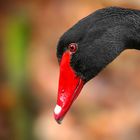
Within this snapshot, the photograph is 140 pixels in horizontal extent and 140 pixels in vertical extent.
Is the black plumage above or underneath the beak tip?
above

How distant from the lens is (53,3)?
11.1 m

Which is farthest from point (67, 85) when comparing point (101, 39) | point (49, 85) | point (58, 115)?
point (49, 85)

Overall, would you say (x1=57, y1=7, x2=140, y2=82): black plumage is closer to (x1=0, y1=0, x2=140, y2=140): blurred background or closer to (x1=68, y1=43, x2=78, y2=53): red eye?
(x1=68, y1=43, x2=78, y2=53): red eye

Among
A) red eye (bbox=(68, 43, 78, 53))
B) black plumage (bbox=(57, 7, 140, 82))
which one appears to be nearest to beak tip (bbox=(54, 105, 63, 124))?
black plumage (bbox=(57, 7, 140, 82))

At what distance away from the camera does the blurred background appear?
30.8 ft

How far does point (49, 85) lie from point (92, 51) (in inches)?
116

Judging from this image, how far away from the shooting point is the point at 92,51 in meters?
7.50

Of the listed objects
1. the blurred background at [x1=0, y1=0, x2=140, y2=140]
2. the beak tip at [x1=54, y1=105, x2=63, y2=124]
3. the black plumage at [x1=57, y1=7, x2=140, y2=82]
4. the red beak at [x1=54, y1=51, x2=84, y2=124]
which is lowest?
the blurred background at [x1=0, y1=0, x2=140, y2=140]

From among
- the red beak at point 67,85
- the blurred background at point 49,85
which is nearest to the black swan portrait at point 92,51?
the red beak at point 67,85

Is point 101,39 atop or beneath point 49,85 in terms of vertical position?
atop

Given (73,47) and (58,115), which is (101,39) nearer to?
(73,47)

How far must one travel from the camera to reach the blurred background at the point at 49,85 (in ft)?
30.8

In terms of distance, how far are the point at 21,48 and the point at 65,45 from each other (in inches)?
65.0

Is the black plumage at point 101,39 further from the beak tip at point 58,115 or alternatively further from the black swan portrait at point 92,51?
the beak tip at point 58,115
